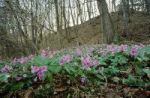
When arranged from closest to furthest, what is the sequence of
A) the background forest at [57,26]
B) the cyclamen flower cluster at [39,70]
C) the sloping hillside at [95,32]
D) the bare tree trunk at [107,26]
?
the cyclamen flower cluster at [39,70] → the background forest at [57,26] → the bare tree trunk at [107,26] → the sloping hillside at [95,32]

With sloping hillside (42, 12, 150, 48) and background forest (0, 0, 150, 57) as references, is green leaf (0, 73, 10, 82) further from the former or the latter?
sloping hillside (42, 12, 150, 48)

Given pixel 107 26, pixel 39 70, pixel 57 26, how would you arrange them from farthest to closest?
pixel 57 26 → pixel 107 26 → pixel 39 70

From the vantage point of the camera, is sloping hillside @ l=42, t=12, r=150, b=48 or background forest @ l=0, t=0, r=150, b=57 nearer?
background forest @ l=0, t=0, r=150, b=57

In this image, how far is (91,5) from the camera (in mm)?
39688

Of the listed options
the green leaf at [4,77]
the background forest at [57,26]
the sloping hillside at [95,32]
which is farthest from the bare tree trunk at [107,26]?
the green leaf at [4,77]

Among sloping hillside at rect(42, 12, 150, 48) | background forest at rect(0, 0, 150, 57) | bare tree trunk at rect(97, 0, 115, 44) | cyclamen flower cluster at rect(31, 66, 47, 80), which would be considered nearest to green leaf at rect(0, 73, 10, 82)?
cyclamen flower cluster at rect(31, 66, 47, 80)

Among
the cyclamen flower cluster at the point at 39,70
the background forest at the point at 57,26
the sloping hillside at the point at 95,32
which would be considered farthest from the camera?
the sloping hillside at the point at 95,32

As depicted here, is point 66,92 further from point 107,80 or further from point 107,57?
point 107,57

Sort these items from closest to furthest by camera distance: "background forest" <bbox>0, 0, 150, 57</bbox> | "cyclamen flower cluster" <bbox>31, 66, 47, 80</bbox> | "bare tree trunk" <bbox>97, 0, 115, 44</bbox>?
"cyclamen flower cluster" <bbox>31, 66, 47, 80</bbox> → "background forest" <bbox>0, 0, 150, 57</bbox> → "bare tree trunk" <bbox>97, 0, 115, 44</bbox>

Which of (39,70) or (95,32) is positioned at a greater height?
(95,32)

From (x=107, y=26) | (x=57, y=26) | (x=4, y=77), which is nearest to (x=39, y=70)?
(x=4, y=77)

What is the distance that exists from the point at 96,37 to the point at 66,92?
23203 millimetres

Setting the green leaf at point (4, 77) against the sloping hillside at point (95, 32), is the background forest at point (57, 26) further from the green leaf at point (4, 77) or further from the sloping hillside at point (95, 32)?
the green leaf at point (4, 77)

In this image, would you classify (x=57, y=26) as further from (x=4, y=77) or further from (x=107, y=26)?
(x=4, y=77)
